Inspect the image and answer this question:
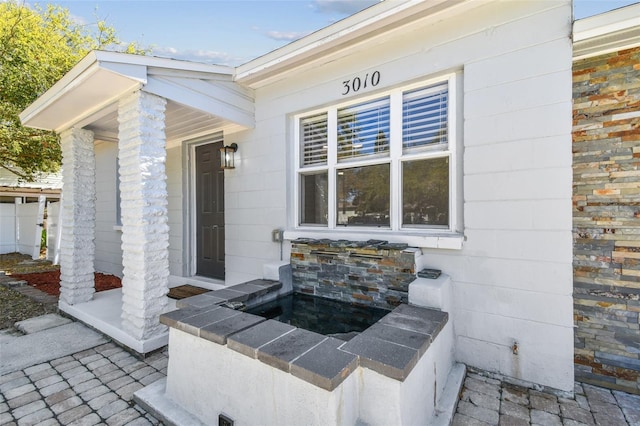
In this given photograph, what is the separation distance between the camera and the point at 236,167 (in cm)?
416

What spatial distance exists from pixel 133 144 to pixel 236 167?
143 centimetres

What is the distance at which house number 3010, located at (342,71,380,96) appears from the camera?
303 centimetres

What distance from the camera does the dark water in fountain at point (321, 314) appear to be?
264 cm

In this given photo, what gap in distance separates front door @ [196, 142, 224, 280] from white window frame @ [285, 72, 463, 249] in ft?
5.10

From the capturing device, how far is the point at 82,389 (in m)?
2.33

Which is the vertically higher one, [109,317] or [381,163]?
[381,163]

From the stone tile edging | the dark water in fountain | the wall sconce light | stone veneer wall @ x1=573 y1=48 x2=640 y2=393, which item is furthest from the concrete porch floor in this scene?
stone veneer wall @ x1=573 y1=48 x2=640 y2=393

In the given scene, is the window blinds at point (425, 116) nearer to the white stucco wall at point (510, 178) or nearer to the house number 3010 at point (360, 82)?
the white stucco wall at point (510, 178)

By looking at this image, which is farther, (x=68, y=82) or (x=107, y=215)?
(x=107, y=215)

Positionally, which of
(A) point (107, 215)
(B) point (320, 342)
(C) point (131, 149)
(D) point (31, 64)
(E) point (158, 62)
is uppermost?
(D) point (31, 64)

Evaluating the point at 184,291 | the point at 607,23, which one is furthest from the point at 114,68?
the point at 607,23

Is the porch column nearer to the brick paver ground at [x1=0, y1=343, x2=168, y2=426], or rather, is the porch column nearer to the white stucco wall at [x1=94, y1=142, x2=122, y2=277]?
the brick paver ground at [x1=0, y1=343, x2=168, y2=426]

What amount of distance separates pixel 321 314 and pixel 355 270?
540 millimetres

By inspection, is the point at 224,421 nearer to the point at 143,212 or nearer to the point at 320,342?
the point at 320,342
